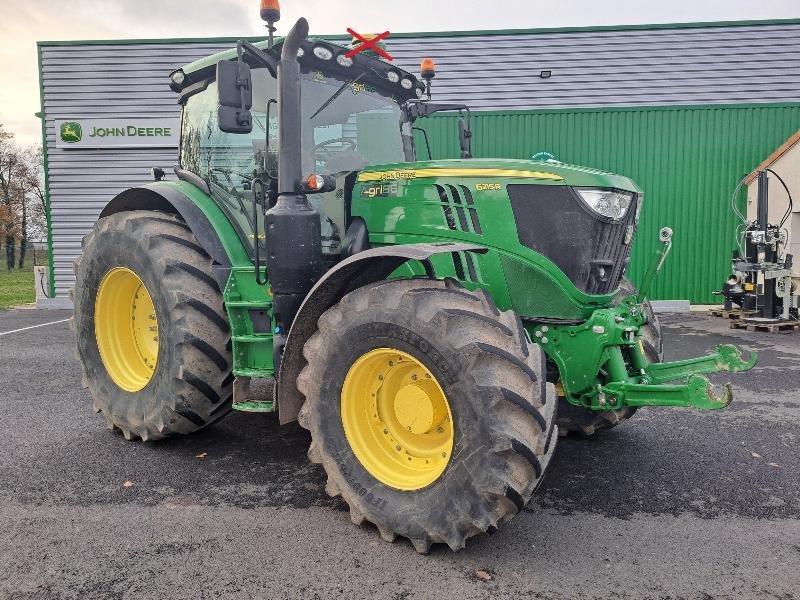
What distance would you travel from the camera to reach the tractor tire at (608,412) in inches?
167

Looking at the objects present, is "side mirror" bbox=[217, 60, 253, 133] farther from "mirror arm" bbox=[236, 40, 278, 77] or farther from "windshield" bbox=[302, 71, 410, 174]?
"windshield" bbox=[302, 71, 410, 174]

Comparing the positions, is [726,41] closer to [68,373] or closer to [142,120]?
[142,120]

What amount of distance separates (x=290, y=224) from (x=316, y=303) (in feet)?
1.80

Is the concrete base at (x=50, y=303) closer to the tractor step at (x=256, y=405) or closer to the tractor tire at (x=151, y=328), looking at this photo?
the tractor tire at (x=151, y=328)

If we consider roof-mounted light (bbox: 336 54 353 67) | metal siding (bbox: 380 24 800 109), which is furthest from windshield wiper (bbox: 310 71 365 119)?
metal siding (bbox: 380 24 800 109)

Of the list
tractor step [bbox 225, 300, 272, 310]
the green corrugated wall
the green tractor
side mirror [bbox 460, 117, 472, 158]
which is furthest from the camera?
the green corrugated wall

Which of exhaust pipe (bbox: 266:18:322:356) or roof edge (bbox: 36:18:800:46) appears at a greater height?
roof edge (bbox: 36:18:800:46)

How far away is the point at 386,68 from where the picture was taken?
14.8 ft

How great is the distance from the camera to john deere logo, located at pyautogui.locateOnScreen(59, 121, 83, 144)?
45.9 ft

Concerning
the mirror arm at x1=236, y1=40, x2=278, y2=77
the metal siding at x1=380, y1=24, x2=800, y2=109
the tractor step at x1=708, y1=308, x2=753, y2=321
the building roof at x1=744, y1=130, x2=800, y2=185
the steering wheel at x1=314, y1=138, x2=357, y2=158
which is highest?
the metal siding at x1=380, y1=24, x2=800, y2=109

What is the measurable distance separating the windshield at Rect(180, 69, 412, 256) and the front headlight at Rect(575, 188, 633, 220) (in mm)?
1468

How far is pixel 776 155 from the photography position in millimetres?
11680

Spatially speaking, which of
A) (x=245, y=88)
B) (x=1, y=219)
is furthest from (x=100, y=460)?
(x=1, y=219)

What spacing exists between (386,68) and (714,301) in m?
10.9
